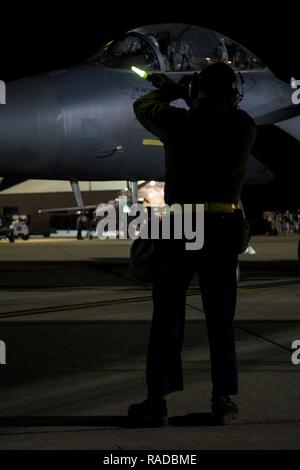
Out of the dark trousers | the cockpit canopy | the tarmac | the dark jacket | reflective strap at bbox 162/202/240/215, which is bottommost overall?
the tarmac

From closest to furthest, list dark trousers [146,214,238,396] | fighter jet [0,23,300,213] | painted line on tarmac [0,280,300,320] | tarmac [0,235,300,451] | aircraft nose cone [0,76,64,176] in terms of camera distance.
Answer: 1. tarmac [0,235,300,451]
2. dark trousers [146,214,238,396]
3. painted line on tarmac [0,280,300,320]
4. aircraft nose cone [0,76,64,176]
5. fighter jet [0,23,300,213]

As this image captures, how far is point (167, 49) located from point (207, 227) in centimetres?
821

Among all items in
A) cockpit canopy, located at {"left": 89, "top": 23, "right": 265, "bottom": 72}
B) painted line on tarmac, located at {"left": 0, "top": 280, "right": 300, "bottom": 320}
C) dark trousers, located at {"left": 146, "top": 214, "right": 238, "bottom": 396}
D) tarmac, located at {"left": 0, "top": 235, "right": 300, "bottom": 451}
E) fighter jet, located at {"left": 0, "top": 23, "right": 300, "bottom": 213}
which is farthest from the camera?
cockpit canopy, located at {"left": 89, "top": 23, "right": 265, "bottom": 72}

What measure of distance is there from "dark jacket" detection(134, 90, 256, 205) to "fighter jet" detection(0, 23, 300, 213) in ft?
21.5

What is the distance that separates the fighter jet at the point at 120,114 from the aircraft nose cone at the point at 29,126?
1cm

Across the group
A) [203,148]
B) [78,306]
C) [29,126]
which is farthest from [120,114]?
[203,148]

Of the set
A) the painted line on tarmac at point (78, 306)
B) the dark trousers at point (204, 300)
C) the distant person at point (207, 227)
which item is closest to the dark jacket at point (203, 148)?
the distant person at point (207, 227)

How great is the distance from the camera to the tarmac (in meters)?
4.43

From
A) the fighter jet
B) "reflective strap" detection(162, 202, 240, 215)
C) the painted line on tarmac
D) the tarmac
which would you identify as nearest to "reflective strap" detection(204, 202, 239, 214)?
"reflective strap" detection(162, 202, 240, 215)

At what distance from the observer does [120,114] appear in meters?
12.1

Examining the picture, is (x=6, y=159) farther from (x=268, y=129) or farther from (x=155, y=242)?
(x=155, y=242)

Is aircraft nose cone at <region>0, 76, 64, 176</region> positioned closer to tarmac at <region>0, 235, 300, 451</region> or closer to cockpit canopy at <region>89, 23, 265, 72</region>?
cockpit canopy at <region>89, 23, 265, 72</region>

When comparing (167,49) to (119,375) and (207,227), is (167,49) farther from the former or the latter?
(207,227)
